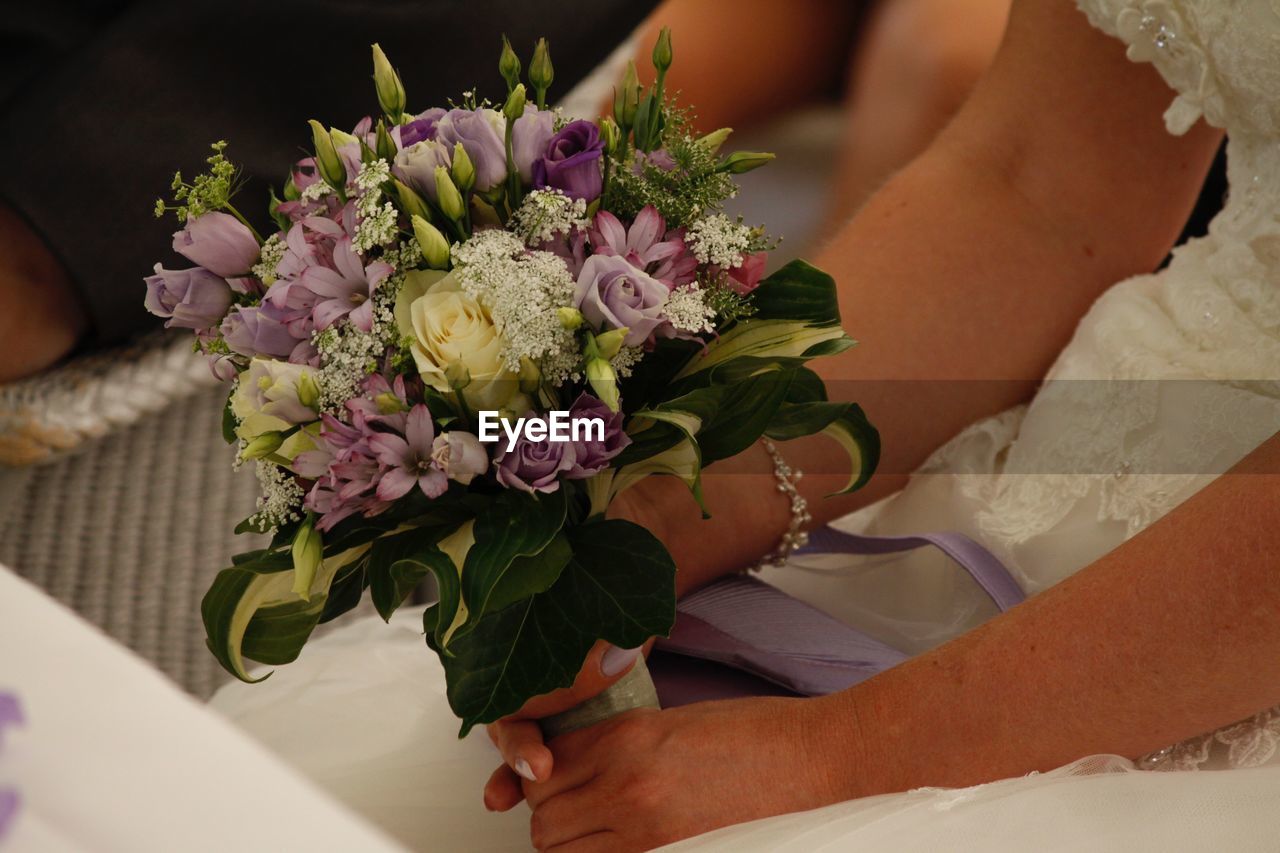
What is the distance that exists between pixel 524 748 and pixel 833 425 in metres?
0.25

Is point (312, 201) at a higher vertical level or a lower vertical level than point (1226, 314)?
higher

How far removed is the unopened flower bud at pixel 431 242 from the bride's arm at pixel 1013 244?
44 centimetres

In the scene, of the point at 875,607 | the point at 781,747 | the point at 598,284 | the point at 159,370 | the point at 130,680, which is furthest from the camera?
the point at 159,370

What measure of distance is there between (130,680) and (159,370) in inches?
29.2

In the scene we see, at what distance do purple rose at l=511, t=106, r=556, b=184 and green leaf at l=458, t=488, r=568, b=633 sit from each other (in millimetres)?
155

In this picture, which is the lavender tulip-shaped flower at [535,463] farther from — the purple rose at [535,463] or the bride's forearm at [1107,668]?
the bride's forearm at [1107,668]

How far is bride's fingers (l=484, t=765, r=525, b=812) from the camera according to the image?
68 cm

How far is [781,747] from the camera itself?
2.16 feet

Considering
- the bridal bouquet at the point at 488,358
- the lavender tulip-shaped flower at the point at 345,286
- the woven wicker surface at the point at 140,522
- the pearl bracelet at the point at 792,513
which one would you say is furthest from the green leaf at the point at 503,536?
the woven wicker surface at the point at 140,522

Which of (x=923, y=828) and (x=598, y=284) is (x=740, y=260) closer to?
(x=598, y=284)

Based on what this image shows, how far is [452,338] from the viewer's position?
1.61 feet

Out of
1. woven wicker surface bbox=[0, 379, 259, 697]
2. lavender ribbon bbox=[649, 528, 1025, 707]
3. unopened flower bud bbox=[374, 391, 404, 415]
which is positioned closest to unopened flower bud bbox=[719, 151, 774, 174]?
unopened flower bud bbox=[374, 391, 404, 415]

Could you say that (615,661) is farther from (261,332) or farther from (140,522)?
(140,522)

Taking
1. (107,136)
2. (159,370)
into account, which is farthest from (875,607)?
(107,136)
